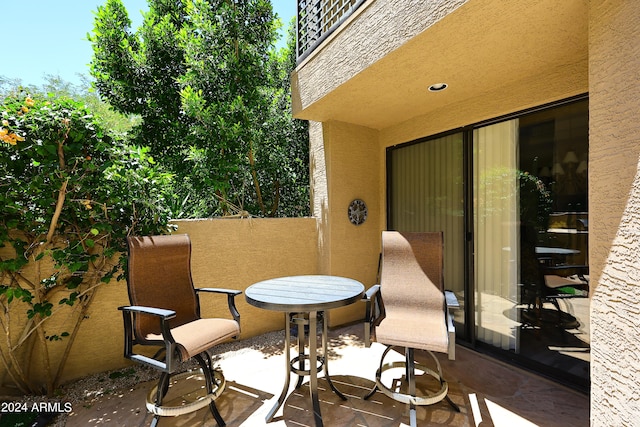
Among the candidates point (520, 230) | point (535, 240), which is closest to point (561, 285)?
point (535, 240)

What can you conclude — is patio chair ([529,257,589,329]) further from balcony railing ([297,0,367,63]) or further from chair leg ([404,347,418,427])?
balcony railing ([297,0,367,63])

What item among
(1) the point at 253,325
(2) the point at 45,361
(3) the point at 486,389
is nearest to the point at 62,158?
(2) the point at 45,361

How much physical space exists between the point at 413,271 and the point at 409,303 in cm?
33

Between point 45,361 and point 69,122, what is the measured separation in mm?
2268

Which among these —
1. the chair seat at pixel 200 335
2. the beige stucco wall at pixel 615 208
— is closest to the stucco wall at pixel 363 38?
the beige stucco wall at pixel 615 208

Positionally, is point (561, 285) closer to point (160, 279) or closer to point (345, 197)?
point (345, 197)

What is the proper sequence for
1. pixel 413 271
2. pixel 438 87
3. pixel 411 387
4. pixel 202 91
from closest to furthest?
1. pixel 411 387
2. pixel 413 271
3. pixel 438 87
4. pixel 202 91

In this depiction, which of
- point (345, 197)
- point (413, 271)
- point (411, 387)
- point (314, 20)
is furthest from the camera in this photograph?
point (345, 197)

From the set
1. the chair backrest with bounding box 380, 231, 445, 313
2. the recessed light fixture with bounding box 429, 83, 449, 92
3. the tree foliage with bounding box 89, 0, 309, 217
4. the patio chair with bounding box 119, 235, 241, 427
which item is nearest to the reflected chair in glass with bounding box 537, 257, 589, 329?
the chair backrest with bounding box 380, 231, 445, 313

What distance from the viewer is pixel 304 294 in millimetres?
2580

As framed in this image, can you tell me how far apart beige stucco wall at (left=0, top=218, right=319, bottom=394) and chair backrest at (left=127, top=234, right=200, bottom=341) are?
82cm

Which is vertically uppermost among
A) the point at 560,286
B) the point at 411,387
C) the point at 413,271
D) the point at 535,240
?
the point at 535,240

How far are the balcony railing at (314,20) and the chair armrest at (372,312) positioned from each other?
3057mm

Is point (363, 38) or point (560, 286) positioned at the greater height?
point (363, 38)
